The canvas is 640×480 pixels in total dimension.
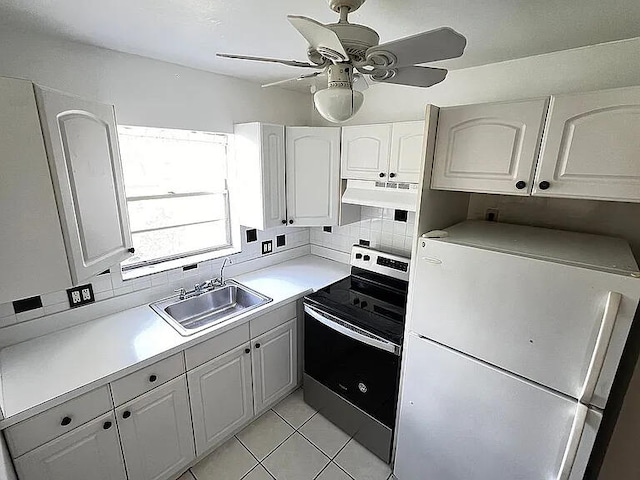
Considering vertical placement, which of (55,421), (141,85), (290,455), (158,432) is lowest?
(290,455)

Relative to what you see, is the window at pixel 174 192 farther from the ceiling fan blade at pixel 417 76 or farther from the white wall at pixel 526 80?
the ceiling fan blade at pixel 417 76

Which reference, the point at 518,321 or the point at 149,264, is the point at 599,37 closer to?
the point at 518,321

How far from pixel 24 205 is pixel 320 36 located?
1121mm

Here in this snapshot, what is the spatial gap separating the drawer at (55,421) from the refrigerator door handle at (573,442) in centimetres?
192

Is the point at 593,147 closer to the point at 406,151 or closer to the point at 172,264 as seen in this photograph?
the point at 406,151

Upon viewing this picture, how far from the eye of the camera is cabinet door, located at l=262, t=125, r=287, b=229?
2123 mm

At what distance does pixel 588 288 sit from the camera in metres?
1.07

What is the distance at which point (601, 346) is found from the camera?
105 cm

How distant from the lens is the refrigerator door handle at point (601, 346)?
3.33ft

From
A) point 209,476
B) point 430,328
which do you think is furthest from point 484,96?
point 209,476

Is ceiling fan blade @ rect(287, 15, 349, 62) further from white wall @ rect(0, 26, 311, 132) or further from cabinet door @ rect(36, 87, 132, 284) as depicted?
white wall @ rect(0, 26, 311, 132)

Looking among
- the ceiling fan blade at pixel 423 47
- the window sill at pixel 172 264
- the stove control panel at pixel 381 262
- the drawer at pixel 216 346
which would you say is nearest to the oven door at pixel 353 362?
the drawer at pixel 216 346

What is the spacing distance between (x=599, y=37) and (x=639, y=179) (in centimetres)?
75

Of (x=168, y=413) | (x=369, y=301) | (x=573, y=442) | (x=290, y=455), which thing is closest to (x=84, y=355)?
(x=168, y=413)
